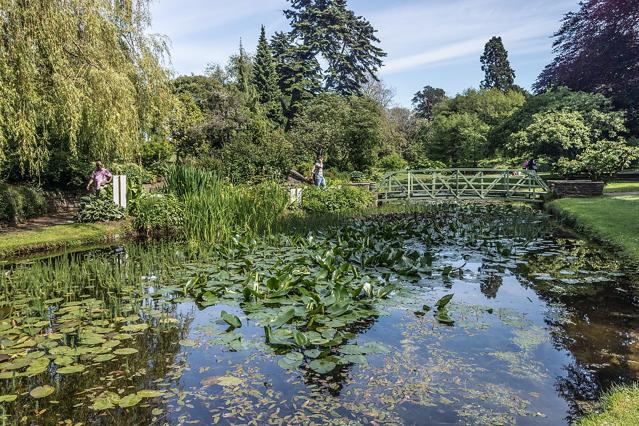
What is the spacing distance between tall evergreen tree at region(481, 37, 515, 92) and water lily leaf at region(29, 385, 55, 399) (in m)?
47.8

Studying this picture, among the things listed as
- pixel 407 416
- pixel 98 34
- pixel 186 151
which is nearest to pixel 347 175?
pixel 186 151

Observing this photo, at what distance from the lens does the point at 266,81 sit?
107ft

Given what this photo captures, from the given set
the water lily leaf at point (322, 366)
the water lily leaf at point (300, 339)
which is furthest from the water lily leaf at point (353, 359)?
the water lily leaf at point (300, 339)

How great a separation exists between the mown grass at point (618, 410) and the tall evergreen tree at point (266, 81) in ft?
101

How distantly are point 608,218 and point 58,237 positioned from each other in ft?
35.6

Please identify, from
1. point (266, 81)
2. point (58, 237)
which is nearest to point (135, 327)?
point (58, 237)

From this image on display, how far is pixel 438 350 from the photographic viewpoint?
3.59 metres

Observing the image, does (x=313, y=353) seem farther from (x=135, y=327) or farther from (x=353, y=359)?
(x=135, y=327)

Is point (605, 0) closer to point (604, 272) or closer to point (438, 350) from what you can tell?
point (604, 272)

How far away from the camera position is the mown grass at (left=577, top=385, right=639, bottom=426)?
2438 mm

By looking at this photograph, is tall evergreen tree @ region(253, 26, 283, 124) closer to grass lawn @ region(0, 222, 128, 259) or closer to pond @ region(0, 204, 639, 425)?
grass lawn @ region(0, 222, 128, 259)

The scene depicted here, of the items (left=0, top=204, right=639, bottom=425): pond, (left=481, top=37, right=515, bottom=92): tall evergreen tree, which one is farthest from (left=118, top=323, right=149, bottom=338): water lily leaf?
(left=481, top=37, right=515, bottom=92): tall evergreen tree

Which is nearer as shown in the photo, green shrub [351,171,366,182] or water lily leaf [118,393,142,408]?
water lily leaf [118,393,142,408]

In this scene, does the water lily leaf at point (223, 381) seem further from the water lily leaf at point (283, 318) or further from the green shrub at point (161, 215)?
the green shrub at point (161, 215)
